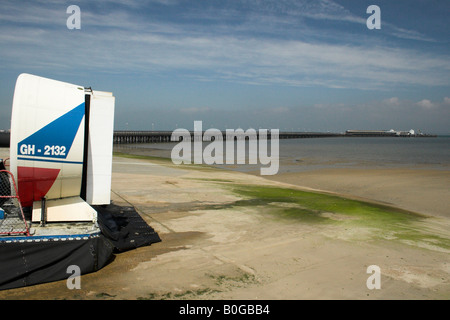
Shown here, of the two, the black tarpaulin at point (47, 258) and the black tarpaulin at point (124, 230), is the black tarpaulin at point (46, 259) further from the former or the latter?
the black tarpaulin at point (124, 230)

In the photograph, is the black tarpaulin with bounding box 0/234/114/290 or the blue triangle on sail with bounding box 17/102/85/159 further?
the blue triangle on sail with bounding box 17/102/85/159

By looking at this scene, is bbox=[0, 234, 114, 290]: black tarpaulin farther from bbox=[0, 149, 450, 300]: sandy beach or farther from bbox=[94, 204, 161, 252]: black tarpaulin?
bbox=[94, 204, 161, 252]: black tarpaulin

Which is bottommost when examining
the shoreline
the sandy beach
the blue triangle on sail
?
the shoreline

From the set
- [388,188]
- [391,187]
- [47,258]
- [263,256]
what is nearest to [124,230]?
[47,258]

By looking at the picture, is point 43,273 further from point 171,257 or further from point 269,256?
point 269,256

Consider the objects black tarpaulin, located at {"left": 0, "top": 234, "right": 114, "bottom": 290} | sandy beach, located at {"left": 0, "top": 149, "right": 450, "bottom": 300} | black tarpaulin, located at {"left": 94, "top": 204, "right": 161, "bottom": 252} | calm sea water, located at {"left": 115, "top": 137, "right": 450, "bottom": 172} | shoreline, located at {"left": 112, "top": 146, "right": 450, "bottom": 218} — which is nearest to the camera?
black tarpaulin, located at {"left": 0, "top": 234, "right": 114, "bottom": 290}

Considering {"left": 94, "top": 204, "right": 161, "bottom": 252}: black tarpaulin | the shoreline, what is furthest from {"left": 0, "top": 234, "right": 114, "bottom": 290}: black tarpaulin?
the shoreline

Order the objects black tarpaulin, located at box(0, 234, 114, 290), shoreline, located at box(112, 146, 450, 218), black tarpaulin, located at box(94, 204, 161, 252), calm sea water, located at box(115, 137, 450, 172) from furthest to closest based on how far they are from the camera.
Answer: calm sea water, located at box(115, 137, 450, 172), shoreline, located at box(112, 146, 450, 218), black tarpaulin, located at box(94, 204, 161, 252), black tarpaulin, located at box(0, 234, 114, 290)

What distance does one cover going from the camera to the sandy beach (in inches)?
241

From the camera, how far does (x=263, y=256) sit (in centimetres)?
783

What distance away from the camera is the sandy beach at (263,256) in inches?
241

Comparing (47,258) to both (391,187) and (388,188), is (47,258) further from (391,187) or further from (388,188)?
(391,187)

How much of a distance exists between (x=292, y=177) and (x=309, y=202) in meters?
13.6
